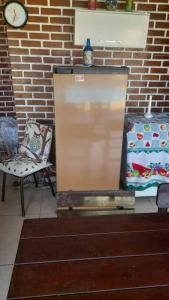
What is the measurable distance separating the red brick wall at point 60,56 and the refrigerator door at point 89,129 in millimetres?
518

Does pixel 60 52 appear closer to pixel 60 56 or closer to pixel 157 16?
pixel 60 56

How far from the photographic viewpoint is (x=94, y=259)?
3.14 ft

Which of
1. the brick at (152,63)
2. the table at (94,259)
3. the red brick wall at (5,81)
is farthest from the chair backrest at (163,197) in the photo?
the red brick wall at (5,81)

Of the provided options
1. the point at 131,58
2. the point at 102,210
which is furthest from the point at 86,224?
the point at 131,58

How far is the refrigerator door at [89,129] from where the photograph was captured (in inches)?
82.0

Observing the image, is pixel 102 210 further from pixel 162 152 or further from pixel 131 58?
pixel 131 58

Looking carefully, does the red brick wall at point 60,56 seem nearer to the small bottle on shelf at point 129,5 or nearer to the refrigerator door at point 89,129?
the small bottle on shelf at point 129,5

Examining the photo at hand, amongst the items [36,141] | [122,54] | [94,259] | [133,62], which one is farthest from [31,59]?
[94,259]

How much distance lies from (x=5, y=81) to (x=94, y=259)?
111 inches

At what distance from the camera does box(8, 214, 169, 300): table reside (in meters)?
0.83

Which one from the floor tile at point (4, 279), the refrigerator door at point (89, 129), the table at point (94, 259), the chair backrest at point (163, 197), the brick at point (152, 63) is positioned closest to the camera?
the table at point (94, 259)

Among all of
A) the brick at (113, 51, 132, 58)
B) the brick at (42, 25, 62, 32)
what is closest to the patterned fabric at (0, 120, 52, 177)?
the brick at (42, 25, 62, 32)

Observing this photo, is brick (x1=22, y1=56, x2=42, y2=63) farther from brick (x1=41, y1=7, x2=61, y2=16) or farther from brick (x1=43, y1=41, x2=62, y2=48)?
brick (x1=41, y1=7, x2=61, y2=16)

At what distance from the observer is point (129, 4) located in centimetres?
226
